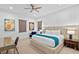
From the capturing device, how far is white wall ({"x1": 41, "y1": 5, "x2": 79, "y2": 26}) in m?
2.74

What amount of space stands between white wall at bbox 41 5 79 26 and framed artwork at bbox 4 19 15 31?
1011 mm

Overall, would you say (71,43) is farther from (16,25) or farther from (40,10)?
(16,25)

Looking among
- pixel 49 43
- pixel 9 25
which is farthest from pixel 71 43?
pixel 9 25

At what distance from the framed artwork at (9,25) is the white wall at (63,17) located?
1011 millimetres

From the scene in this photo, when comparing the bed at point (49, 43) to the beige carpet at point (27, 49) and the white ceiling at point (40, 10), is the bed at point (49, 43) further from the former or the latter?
the white ceiling at point (40, 10)

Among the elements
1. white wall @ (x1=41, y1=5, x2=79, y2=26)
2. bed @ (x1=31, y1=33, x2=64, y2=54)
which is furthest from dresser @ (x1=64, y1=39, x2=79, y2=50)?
white wall @ (x1=41, y1=5, x2=79, y2=26)

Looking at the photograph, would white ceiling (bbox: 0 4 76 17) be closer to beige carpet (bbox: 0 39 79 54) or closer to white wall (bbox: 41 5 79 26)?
white wall (bbox: 41 5 79 26)

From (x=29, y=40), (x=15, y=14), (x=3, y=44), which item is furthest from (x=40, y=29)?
(x=3, y=44)

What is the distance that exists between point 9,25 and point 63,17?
1800 millimetres

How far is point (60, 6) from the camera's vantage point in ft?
8.39

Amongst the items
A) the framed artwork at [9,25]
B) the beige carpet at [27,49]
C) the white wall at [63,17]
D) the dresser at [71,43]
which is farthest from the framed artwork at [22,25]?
the dresser at [71,43]

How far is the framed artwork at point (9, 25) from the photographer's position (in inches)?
102

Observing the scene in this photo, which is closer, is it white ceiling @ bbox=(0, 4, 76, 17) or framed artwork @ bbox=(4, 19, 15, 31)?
white ceiling @ bbox=(0, 4, 76, 17)

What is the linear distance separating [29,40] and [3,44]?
0.89 m
